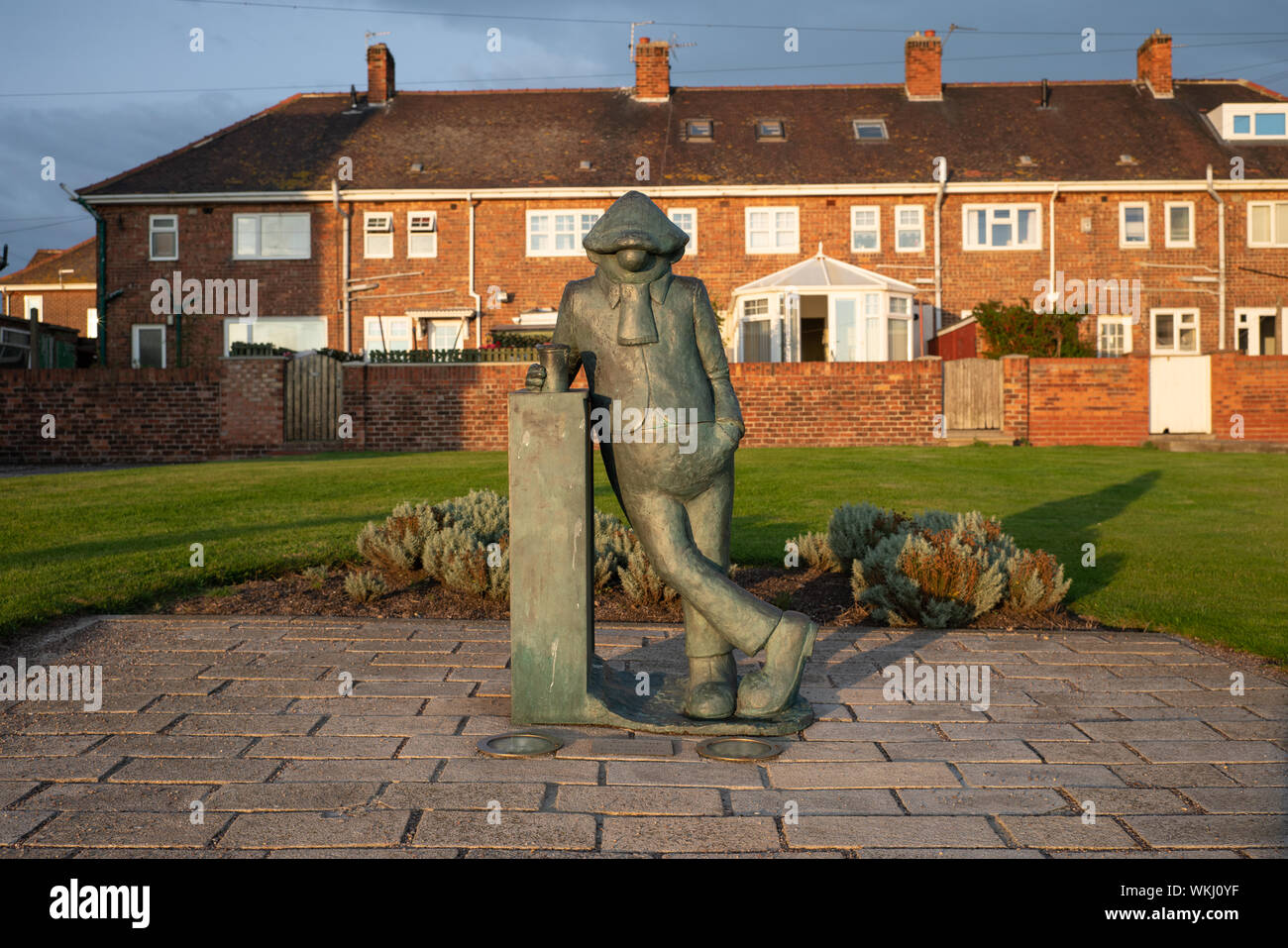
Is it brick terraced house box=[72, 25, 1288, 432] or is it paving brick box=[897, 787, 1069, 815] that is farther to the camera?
brick terraced house box=[72, 25, 1288, 432]

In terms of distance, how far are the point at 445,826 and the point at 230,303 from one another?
98.6ft

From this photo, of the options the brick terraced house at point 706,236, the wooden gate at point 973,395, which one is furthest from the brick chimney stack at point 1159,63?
the wooden gate at point 973,395

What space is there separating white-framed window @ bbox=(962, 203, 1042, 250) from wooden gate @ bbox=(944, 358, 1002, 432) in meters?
9.08

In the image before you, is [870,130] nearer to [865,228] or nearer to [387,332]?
[865,228]

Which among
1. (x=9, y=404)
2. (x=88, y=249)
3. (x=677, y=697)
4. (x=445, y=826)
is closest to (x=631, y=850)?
(x=445, y=826)

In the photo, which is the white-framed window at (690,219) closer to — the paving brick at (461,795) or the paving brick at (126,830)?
the paving brick at (461,795)

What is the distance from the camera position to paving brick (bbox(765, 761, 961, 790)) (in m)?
3.69

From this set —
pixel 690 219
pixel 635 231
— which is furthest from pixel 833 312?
pixel 635 231

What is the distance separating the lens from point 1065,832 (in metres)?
3.23

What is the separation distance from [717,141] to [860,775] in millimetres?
30121

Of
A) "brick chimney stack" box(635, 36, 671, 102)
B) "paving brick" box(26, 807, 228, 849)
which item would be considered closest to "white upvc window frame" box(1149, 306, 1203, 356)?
"brick chimney stack" box(635, 36, 671, 102)

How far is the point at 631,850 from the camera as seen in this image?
307cm

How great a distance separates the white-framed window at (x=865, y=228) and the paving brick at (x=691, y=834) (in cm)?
2849

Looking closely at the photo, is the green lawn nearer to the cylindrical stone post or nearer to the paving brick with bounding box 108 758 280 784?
the paving brick with bounding box 108 758 280 784
